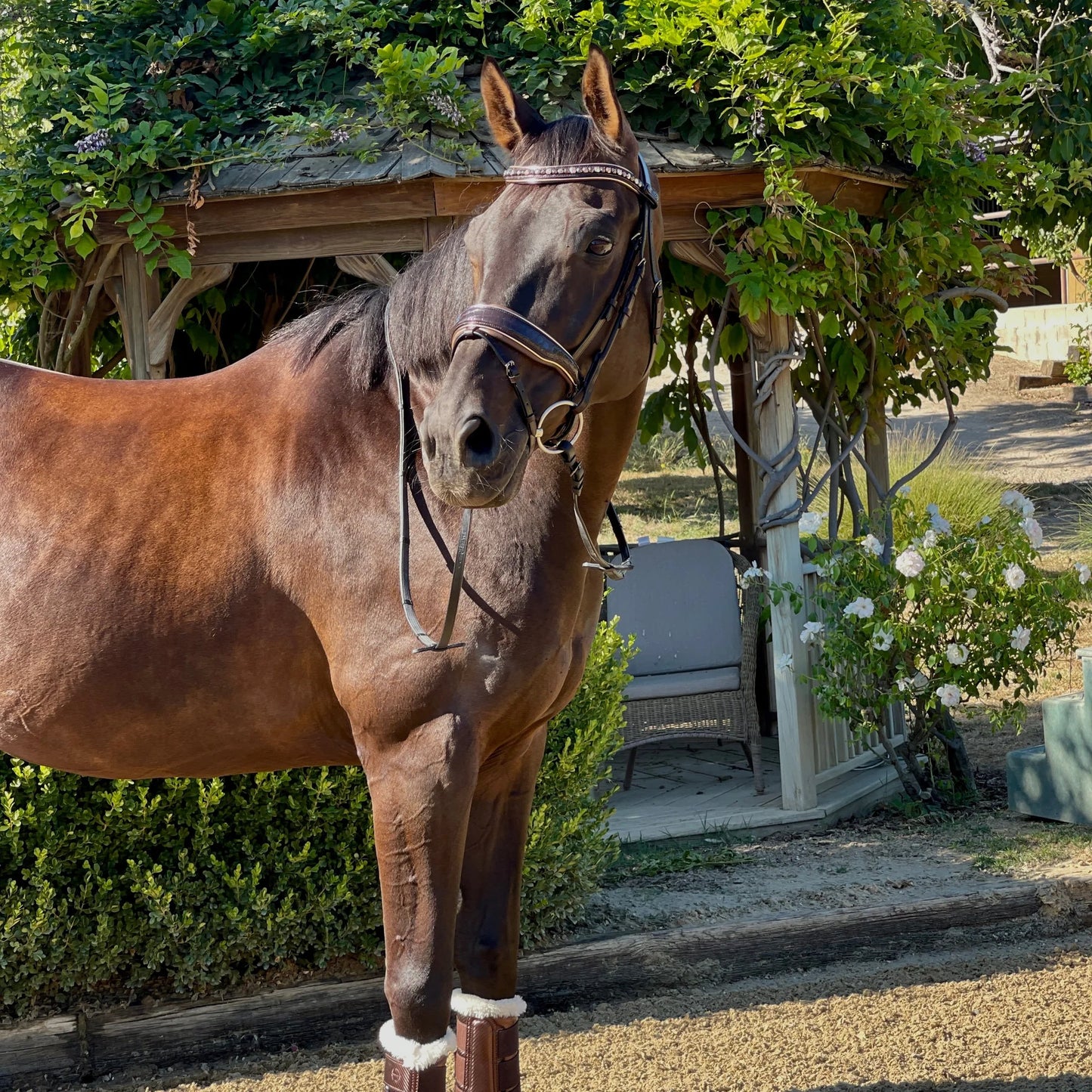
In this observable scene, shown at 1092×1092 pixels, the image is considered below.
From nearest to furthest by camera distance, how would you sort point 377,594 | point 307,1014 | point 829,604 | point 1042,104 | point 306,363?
point 377,594 → point 306,363 → point 307,1014 → point 829,604 → point 1042,104

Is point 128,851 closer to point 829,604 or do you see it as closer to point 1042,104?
point 829,604

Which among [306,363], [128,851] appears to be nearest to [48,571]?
[306,363]

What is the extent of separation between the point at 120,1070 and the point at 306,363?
7.36ft

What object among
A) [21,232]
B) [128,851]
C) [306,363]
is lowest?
[128,851]

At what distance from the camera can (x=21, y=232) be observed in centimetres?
419

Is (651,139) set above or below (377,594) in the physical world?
above

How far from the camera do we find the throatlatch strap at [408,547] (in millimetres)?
2152

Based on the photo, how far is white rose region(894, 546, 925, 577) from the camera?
5117mm

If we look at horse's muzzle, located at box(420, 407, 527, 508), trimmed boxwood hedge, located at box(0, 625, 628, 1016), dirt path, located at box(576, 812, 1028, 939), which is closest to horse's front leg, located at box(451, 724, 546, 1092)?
horse's muzzle, located at box(420, 407, 527, 508)

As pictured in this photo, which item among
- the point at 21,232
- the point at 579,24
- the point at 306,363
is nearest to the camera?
the point at 306,363

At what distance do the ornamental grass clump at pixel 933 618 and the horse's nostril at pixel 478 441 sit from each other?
3.61m

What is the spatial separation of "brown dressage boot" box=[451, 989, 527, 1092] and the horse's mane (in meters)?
1.32

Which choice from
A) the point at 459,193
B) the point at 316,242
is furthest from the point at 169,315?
the point at 459,193

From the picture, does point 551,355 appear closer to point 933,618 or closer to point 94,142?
point 94,142
